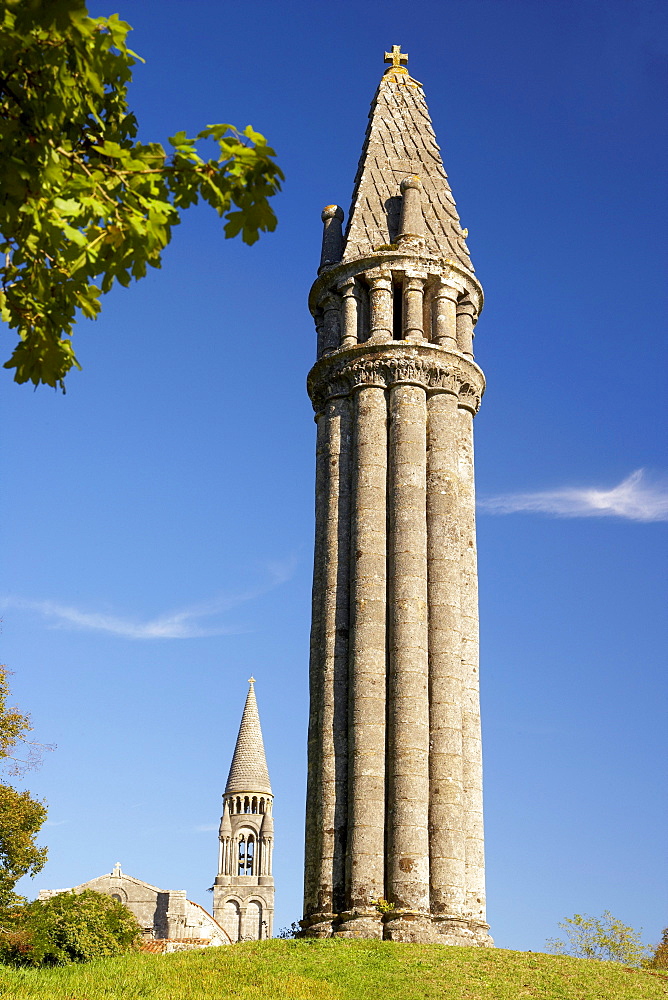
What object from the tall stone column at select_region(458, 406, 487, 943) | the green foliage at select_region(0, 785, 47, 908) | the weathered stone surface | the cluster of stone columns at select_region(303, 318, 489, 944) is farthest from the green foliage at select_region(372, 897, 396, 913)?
the weathered stone surface

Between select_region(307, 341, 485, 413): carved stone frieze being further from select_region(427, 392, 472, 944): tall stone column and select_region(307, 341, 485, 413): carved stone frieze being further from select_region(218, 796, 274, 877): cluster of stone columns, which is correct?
select_region(218, 796, 274, 877): cluster of stone columns

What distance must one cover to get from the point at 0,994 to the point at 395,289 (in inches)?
606

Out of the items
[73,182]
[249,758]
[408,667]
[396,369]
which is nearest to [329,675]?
[408,667]

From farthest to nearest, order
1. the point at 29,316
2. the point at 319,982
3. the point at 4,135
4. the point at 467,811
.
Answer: the point at 467,811 → the point at 319,982 → the point at 29,316 → the point at 4,135

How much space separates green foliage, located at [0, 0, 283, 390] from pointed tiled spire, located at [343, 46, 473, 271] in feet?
57.5

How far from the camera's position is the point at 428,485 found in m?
22.6

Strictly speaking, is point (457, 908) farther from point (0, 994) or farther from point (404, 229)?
point (404, 229)

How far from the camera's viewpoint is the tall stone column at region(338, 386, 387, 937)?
19.6m

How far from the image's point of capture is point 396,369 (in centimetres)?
2300

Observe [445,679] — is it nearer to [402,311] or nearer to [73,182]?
[402,311]

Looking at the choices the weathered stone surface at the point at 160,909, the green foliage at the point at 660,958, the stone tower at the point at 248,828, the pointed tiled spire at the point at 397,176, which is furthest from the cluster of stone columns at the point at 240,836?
the pointed tiled spire at the point at 397,176

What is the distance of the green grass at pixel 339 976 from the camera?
1575 centimetres

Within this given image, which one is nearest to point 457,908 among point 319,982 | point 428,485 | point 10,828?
point 319,982

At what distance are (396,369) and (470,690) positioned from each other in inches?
248
